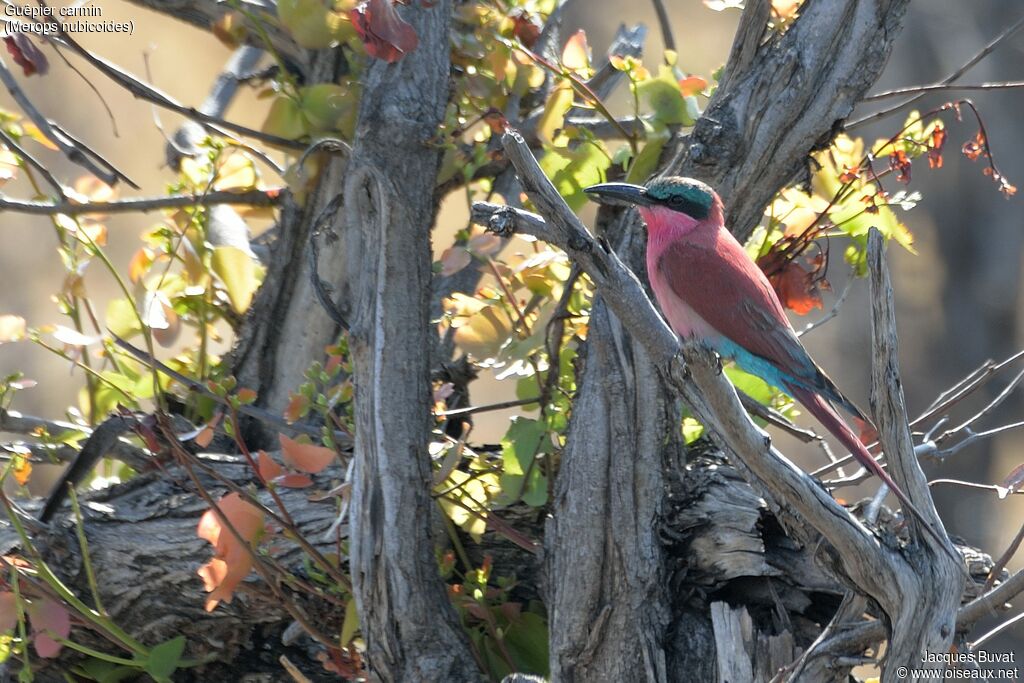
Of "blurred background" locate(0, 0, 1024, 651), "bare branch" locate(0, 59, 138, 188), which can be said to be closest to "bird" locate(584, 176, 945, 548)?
"bare branch" locate(0, 59, 138, 188)

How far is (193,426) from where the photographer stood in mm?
2236

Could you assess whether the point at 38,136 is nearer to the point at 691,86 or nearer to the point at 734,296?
the point at 691,86

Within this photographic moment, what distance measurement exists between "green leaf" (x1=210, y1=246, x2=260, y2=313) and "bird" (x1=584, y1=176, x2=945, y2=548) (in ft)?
2.78

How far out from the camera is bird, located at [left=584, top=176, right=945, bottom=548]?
1.92 meters

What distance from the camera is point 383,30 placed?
179 centimetres

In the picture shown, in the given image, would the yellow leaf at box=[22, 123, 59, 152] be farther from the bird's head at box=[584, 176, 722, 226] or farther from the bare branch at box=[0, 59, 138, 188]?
the bird's head at box=[584, 176, 722, 226]

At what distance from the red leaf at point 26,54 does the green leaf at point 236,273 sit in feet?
1.71

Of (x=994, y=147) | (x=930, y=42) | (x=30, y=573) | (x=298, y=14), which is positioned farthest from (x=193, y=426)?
(x=930, y=42)

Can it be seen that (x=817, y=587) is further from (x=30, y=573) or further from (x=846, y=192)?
(x=30, y=573)

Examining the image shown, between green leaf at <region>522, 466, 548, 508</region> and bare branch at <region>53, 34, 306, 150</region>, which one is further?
bare branch at <region>53, 34, 306, 150</region>

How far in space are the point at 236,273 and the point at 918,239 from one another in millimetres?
6347

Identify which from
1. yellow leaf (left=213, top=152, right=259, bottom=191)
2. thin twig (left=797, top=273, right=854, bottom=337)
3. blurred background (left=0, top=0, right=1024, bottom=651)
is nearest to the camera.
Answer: thin twig (left=797, top=273, right=854, bottom=337)

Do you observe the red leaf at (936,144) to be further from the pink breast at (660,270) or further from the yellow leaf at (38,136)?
the yellow leaf at (38,136)

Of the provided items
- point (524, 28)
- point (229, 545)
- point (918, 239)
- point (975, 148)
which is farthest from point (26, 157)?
point (918, 239)
